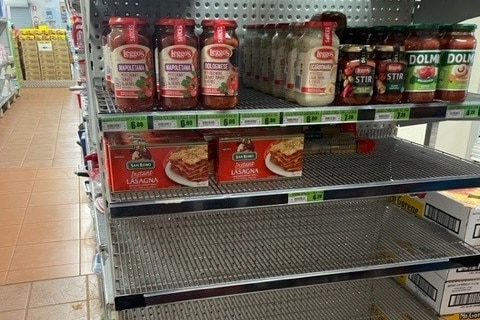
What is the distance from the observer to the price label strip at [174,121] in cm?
113

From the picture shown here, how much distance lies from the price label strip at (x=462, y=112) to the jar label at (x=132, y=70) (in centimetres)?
91

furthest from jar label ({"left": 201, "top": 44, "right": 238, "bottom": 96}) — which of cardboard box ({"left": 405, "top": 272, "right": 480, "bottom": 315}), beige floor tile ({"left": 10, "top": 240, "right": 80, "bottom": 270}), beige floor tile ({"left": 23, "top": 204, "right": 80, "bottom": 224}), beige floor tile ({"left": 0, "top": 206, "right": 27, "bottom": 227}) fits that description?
beige floor tile ({"left": 0, "top": 206, "right": 27, "bottom": 227})

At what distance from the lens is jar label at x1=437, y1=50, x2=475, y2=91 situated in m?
1.34

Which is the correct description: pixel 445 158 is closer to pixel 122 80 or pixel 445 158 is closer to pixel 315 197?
pixel 315 197

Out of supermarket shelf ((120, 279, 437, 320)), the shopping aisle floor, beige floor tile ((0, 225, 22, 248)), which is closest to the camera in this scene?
supermarket shelf ((120, 279, 437, 320))

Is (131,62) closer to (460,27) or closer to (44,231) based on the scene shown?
(460,27)

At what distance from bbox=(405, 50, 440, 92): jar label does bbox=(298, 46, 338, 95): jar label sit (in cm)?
25

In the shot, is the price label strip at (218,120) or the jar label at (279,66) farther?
the jar label at (279,66)

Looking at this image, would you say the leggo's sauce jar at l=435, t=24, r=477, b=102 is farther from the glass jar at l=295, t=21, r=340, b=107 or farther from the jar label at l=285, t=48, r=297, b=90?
the jar label at l=285, t=48, r=297, b=90

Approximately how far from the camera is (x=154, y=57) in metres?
1.18

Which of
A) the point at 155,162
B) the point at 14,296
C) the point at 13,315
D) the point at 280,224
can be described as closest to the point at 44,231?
the point at 14,296

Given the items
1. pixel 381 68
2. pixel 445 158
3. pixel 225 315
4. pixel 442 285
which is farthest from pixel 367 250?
pixel 381 68

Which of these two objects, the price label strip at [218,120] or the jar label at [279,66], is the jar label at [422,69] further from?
the price label strip at [218,120]

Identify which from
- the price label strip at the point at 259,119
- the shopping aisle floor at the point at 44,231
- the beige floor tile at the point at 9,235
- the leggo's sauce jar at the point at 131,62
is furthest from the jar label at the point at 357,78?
A: the beige floor tile at the point at 9,235
